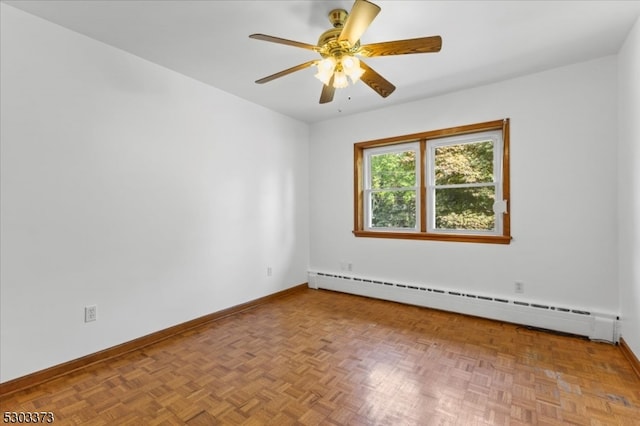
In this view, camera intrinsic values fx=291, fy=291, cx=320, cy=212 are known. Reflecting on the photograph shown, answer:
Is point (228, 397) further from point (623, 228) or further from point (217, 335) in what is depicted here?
point (623, 228)

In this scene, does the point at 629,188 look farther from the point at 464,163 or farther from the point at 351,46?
the point at 351,46

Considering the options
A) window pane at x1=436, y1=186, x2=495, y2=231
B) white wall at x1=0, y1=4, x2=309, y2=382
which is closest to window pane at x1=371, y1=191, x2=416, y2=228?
window pane at x1=436, y1=186, x2=495, y2=231

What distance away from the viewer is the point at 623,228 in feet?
8.18

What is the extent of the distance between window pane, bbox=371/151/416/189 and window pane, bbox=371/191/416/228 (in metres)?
0.13

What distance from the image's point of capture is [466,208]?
3533 mm

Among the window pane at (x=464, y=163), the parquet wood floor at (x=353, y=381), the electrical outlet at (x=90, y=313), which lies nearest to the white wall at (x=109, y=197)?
the electrical outlet at (x=90, y=313)

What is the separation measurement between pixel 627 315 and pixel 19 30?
5109 millimetres

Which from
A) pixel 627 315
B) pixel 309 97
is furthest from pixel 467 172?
pixel 309 97

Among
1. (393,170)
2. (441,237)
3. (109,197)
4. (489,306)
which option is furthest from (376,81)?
(489,306)

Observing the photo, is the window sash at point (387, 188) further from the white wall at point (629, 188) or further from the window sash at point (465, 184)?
the white wall at point (629, 188)

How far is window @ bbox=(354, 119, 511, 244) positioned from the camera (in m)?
3.32

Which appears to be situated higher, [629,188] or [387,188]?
[387,188]

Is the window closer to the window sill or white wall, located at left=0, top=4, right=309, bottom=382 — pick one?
the window sill

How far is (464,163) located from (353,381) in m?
2.78
